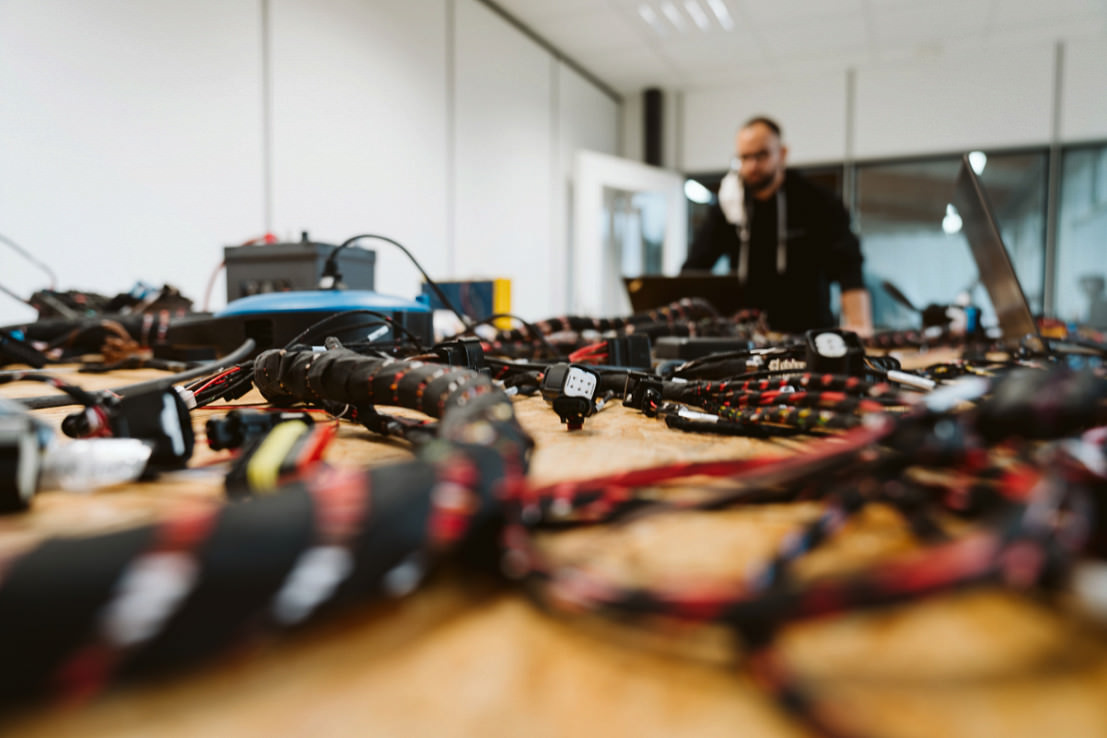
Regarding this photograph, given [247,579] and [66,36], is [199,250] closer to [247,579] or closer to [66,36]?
[66,36]

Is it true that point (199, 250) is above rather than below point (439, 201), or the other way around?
below

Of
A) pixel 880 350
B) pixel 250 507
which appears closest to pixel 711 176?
pixel 880 350

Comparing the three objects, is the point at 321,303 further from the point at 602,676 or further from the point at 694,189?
the point at 694,189

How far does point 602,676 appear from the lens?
0.16 metres

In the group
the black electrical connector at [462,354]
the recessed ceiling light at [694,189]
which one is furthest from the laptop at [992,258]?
the recessed ceiling light at [694,189]

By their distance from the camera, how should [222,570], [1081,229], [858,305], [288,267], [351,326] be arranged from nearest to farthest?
1. [222,570]
2. [351,326]
3. [288,267]
4. [858,305]
5. [1081,229]

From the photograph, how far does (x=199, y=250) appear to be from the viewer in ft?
6.26

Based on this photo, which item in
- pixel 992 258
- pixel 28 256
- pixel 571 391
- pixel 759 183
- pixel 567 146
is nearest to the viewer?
pixel 571 391

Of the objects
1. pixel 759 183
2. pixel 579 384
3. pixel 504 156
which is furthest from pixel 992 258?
pixel 504 156

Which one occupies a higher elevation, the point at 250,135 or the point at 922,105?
the point at 922,105

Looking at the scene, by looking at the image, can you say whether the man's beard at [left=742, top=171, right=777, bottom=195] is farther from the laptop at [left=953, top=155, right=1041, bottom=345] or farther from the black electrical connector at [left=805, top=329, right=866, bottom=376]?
the black electrical connector at [left=805, top=329, right=866, bottom=376]

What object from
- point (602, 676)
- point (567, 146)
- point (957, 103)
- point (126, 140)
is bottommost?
point (602, 676)

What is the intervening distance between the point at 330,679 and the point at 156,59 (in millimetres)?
2161

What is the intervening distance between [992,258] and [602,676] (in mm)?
940
